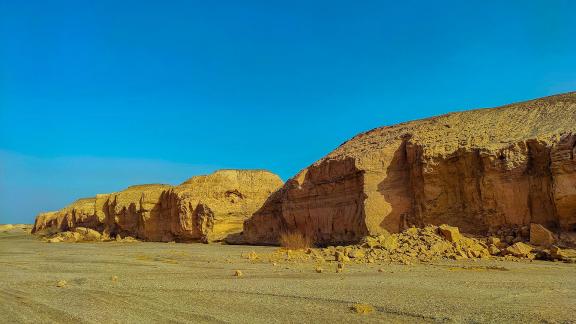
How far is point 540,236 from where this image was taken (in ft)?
48.9

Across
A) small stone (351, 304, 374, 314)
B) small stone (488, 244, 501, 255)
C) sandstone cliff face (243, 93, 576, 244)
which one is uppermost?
sandstone cliff face (243, 93, 576, 244)

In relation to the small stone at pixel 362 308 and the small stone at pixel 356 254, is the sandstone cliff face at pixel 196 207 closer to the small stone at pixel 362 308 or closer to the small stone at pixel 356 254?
the small stone at pixel 356 254

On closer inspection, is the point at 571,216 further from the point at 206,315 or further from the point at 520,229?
the point at 206,315

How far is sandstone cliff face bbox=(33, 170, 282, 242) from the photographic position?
3509cm

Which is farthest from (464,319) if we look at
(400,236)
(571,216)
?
(571,216)

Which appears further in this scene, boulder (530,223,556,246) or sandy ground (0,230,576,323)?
boulder (530,223,556,246)

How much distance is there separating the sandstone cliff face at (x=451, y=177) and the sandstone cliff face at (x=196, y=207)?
29.8 feet

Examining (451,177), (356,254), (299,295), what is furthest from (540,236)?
(299,295)

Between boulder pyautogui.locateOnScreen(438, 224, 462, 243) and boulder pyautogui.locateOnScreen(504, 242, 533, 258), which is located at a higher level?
boulder pyautogui.locateOnScreen(438, 224, 462, 243)

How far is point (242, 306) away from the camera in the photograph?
6.77 metres

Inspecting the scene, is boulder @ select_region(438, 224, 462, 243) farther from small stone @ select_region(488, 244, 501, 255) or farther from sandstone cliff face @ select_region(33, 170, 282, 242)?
sandstone cliff face @ select_region(33, 170, 282, 242)

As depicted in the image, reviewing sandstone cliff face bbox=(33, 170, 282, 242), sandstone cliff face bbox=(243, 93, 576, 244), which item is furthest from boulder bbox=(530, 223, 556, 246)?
sandstone cliff face bbox=(33, 170, 282, 242)

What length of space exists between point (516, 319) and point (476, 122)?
1779 cm

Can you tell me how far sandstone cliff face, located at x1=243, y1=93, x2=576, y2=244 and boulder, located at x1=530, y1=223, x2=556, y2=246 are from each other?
3.77 ft
